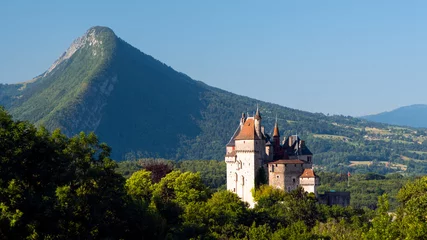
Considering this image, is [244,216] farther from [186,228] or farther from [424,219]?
[424,219]

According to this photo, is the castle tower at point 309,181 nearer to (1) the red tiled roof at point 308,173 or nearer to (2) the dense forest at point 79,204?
(1) the red tiled roof at point 308,173

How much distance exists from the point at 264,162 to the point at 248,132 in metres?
4.51

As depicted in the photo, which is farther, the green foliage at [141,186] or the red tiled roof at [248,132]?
the red tiled roof at [248,132]

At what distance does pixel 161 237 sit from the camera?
6228cm

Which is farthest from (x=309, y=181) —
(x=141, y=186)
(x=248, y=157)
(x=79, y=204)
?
(x=79, y=204)

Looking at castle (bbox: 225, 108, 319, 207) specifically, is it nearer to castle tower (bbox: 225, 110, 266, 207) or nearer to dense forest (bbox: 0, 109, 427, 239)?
castle tower (bbox: 225, 110, 266, 207)

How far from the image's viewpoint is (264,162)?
106 meters

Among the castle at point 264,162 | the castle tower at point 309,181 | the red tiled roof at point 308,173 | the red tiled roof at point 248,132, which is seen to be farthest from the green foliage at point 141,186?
the red tiled roof at point 308,173

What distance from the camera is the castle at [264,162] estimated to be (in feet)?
341

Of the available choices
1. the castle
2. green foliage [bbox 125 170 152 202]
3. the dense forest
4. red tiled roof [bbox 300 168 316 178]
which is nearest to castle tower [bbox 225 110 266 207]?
the castle

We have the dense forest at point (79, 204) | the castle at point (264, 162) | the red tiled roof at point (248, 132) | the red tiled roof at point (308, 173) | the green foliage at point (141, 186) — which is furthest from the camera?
the red tiled roof at point (248, 132)

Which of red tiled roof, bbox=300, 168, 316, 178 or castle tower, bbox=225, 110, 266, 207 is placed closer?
red tiled roof, bbox=300, 168, 316, 178

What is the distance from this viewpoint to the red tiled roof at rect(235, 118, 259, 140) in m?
106

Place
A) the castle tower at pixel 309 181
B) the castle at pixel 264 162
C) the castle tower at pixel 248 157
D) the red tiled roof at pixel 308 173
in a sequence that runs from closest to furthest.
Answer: the red tiled roof at pixel 308 173 < the castle tower at pixel 309 181 < the castle at pixel 264 162 < the castle tower at pixel 248 157
